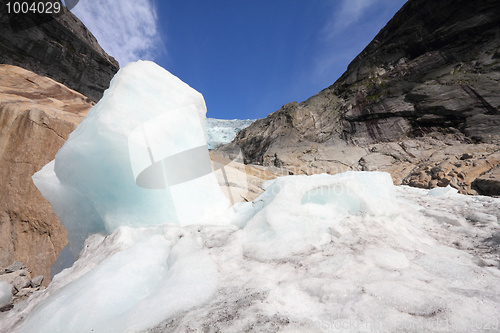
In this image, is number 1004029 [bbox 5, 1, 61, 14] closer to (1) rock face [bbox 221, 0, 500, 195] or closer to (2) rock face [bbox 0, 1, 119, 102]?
(2) rock face [bbox 0, 1, 119, 102]

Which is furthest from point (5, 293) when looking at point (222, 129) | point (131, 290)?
point (222, 129)

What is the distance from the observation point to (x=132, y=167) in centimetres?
288

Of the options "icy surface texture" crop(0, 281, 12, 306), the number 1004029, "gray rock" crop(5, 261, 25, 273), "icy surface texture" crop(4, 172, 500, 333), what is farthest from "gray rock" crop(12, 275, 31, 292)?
the number 1004029

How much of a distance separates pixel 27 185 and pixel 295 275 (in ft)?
26.3

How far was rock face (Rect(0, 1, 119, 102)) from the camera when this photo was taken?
2077 cm

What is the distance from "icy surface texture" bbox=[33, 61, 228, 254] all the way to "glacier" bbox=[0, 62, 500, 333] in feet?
0.06

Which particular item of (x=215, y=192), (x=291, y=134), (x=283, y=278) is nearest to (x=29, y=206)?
(x=215, y=192)

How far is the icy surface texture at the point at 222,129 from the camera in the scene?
4861cm

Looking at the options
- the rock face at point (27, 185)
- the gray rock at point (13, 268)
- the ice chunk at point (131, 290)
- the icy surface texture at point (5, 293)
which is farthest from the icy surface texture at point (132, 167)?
the rock face at point (27, 185)

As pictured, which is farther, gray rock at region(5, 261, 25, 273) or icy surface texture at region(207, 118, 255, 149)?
icy surface texture at region(207, 118, 255, 149)

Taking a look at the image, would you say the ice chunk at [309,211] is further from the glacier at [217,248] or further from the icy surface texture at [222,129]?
the icy surface texture at [222,129]

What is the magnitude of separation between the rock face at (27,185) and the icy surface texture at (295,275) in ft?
15.8

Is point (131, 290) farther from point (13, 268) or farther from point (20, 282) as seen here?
point (13, 268)

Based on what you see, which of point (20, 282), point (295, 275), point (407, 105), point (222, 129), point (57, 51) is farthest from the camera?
point (222, 129)
